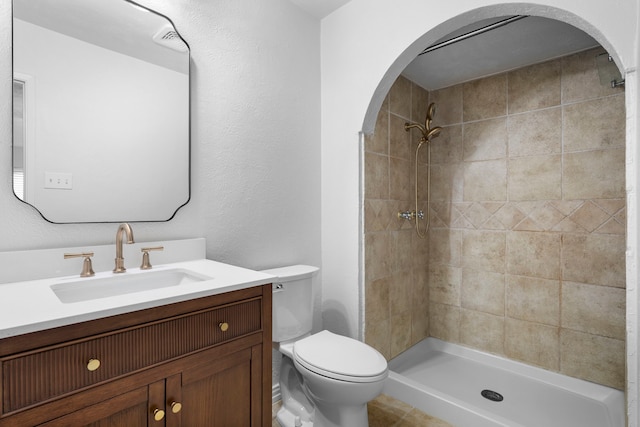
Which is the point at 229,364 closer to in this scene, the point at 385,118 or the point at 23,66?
the point at 23,66

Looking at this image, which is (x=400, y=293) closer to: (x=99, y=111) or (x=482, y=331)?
(x=482, y=331)

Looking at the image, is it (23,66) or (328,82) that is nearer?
(23,66)

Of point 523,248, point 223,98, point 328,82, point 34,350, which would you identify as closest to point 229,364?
point 34,350

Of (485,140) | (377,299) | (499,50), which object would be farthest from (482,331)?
(499,50)

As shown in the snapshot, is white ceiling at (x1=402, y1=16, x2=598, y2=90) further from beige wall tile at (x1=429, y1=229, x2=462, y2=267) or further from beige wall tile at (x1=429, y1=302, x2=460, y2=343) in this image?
beige wall tile at (x1=429, y1=302, x2=460, y2=343)

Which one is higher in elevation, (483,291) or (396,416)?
(483,291)

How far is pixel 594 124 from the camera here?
2.12 metres

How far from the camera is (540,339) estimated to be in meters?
2.33

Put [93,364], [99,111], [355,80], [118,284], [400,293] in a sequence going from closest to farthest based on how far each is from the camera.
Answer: [93,364]
[118,284]
[99,111]
[355,80]
[400,293]

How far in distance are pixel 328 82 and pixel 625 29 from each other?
1.48 m

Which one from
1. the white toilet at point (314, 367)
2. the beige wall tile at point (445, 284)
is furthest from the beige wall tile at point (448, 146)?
the white toilet at point (314, 367)

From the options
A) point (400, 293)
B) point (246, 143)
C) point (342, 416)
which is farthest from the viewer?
point (400, 293)

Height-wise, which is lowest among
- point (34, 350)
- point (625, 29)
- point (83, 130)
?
point (34, 350)

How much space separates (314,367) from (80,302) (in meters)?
0.92
